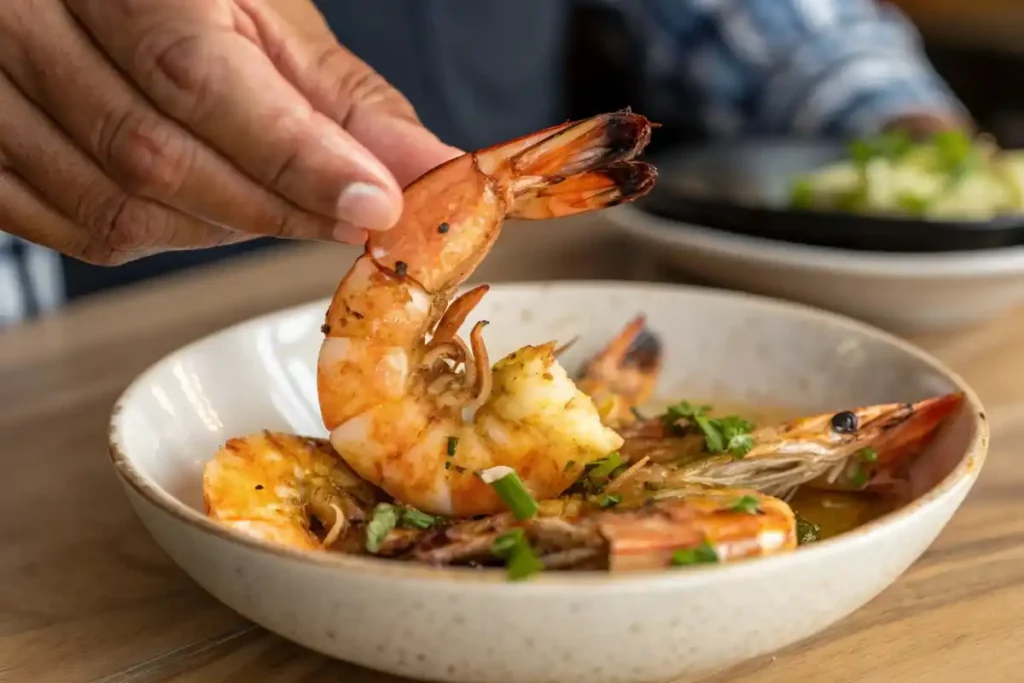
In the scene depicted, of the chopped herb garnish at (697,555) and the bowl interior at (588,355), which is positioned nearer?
the chopped herb garnish at (697,555)

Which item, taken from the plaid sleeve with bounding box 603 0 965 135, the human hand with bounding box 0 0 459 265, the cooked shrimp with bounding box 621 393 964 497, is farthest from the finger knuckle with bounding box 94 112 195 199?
the plaid sleeve with bounding box 603 0 965 135

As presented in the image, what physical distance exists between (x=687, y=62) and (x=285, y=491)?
2.20 metres

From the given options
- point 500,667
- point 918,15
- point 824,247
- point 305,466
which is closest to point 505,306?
point 305,466

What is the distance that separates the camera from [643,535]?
2.35 feet

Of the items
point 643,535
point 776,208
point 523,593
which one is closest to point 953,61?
point 776,208

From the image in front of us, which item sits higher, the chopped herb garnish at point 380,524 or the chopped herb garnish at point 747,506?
the chopped herb garnish at point 747,506

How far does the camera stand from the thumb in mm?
1063

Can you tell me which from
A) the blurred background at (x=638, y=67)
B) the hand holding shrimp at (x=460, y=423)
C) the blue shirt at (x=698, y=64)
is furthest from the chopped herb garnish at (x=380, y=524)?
the blue shirt at (x=698, y=64)

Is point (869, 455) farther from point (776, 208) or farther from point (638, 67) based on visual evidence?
point (638, 67)

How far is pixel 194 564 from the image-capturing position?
750mm

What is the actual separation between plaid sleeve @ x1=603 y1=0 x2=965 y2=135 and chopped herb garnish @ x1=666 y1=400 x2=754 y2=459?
1768 millimetres

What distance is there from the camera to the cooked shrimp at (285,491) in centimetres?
83

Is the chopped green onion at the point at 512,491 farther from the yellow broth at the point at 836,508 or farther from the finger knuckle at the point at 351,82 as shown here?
the finger knuckle at the point at 351,82

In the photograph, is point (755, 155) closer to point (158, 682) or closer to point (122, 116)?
point (122, 116)
